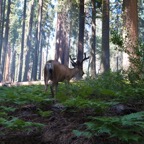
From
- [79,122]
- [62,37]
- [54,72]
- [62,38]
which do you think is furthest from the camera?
[62,37]

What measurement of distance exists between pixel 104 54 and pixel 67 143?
46.3ft

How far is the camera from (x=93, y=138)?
333 centimetres

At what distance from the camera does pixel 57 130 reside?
13.0 ft

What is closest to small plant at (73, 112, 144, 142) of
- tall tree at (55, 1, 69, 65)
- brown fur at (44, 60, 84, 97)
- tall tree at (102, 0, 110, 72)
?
brown fur at (44, 60, 84, 97)

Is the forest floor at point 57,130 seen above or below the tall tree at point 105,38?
below

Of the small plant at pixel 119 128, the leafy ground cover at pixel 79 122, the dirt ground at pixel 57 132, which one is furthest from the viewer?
the dirt ground at pixel 57 132

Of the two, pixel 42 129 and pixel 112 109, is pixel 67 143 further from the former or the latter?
pixel 112 109

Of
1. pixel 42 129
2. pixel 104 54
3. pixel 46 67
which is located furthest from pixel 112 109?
pixel 104 54

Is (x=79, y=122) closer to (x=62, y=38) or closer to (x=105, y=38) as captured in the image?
(x=105, y=38)

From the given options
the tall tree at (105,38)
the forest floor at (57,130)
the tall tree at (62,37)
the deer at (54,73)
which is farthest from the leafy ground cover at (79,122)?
the tall tree at (62,37)

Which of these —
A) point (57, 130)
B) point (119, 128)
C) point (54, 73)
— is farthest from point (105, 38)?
point (119, 128)

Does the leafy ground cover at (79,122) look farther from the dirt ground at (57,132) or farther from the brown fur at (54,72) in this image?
the brown fur at (54,72)

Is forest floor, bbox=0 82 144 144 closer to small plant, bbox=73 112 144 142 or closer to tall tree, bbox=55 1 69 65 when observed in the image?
small plant, bbox=73 112 144 142

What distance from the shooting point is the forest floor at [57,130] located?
3434mm
